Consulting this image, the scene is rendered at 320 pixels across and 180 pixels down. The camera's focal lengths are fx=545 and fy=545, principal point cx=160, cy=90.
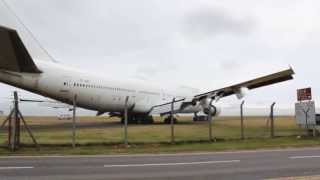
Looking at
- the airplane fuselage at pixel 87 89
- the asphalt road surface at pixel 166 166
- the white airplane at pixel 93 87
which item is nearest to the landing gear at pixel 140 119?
the white airplane at pixel 93 87

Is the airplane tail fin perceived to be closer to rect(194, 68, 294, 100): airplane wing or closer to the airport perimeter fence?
the airport perimeter fence

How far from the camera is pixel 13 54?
102ft

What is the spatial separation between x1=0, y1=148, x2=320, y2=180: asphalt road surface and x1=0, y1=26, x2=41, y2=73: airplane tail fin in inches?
521

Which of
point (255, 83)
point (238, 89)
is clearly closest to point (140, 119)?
point (238, 89)

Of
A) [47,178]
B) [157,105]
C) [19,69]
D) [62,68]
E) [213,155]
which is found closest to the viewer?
[47,178]

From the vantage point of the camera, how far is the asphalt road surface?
521 inches

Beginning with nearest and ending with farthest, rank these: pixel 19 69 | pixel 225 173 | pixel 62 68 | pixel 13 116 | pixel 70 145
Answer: pixel 225 173 → pixel 13 116 → pixel 70 145 → pixel 19 69 → pixel 62 68

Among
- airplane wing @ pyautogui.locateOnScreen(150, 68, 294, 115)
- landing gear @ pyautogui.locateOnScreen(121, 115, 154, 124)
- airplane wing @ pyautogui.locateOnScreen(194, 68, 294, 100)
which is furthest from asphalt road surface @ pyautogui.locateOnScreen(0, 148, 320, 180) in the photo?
landing gear @ pyautogui.locateOnScreen(121, 115, 154, 124)

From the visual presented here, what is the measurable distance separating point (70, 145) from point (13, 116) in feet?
9.15

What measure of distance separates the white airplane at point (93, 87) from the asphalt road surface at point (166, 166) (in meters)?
9.84

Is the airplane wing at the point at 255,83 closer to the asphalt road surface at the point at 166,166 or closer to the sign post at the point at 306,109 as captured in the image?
the sign post at the point at 306,109

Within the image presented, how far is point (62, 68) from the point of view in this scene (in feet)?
122

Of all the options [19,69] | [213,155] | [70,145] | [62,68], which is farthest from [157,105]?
[213,155]

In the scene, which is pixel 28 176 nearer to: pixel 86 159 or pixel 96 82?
pixel 86 159
